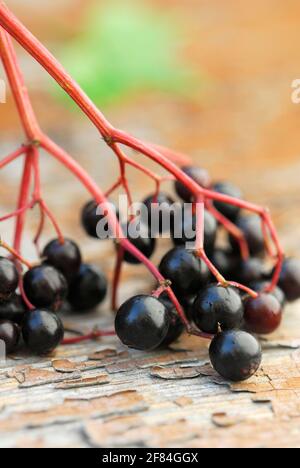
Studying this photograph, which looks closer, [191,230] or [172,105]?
[191,230]

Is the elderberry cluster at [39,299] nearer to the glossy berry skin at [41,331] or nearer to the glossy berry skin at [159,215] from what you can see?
the glossy berry skin at [41,331]

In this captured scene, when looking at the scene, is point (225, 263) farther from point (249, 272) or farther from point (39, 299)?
point (39, 299)

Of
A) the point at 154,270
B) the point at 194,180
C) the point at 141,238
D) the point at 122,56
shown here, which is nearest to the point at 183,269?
the point at 154,270

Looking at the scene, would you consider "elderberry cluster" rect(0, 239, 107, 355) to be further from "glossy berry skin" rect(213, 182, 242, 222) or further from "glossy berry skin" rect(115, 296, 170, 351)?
"glossy berry skin" rect(213, 182, 242, 222)

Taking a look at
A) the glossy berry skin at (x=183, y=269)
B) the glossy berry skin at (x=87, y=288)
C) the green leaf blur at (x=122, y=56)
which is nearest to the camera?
the glossy berry skin at (x=183, y=269)

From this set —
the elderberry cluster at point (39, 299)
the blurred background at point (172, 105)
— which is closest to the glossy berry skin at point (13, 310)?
the elderberry cluster at point (39, 299)
